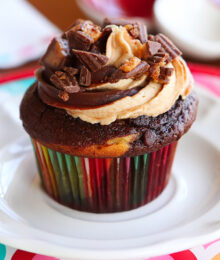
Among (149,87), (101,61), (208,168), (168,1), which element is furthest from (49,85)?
(168,1)

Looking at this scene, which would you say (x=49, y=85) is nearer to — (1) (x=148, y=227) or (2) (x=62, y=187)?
(2) (x=62, y=187)

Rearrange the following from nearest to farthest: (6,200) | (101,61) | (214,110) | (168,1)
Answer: (101,61)
(6,200)
(214,110)
(168,1)

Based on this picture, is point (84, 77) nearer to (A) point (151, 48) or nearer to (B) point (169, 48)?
(A) point (151, 48)

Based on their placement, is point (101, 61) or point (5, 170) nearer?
point (101, 61)

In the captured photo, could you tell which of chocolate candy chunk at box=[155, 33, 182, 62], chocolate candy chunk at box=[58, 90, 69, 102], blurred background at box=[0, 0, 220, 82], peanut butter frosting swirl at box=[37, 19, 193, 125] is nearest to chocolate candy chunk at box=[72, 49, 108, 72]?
peanut butter frosting swirl at box=[37, 19, 193, 125]

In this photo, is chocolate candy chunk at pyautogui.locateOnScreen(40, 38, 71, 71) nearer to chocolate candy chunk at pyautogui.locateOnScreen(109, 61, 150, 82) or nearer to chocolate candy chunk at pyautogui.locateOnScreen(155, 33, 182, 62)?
chocolate candy chunk at pyautogui.locateOnScreen(109, 61, 150, 82)

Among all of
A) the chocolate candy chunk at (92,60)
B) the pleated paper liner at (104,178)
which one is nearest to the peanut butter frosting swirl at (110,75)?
the chocolate candy chunk at (92,60)

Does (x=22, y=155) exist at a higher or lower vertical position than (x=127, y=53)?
lower
